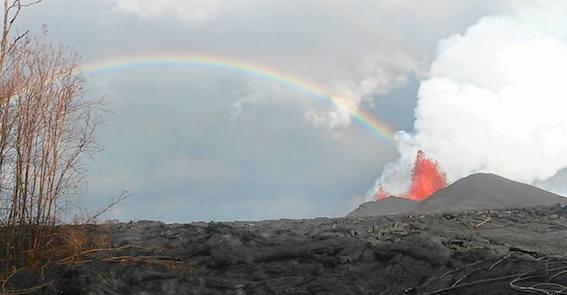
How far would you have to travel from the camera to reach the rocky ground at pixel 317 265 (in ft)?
20.0

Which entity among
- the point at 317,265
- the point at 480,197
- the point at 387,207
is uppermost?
the point at 387,207

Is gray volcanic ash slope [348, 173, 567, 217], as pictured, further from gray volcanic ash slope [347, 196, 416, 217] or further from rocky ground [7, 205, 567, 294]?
rocky ground [7, 205, 567, 294]

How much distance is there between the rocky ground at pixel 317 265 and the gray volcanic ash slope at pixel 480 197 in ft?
35.7

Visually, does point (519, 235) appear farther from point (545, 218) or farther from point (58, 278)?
point (58, 278)

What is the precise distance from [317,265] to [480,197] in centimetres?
1423

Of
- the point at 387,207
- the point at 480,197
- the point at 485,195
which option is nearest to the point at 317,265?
the point at 480,197

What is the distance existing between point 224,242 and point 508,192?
15123 millimetres

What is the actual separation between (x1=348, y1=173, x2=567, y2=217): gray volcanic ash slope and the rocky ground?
10868 mm

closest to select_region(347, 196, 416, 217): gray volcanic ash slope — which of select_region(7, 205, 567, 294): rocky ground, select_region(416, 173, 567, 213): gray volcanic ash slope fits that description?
select_region(416, 173, 567, 213): gray volcanic ash slope

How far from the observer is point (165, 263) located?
25.4ft

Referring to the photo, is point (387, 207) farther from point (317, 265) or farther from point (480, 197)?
point (317, 265)

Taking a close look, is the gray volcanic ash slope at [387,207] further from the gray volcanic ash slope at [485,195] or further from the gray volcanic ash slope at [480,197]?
the gray volcanic ash slope at [485,195]

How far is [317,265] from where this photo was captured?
7.33 metres

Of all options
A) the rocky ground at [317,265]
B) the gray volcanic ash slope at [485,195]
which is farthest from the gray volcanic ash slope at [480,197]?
the rocky ground at [317,265]
